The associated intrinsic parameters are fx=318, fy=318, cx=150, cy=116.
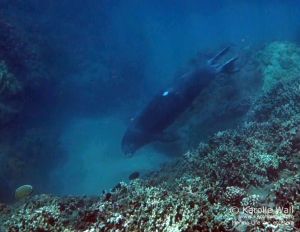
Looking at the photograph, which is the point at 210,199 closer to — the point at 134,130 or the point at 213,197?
the point at 213,197

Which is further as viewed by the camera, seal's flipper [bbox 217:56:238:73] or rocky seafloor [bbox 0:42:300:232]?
seal's flipper [bbox 217:56:238:73]

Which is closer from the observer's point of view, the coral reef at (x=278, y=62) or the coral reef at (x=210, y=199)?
the coral reef at (x=210, y=199)

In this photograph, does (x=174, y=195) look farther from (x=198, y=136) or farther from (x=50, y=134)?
(x=50, y=134)

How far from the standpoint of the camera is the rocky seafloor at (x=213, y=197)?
403 centimetres

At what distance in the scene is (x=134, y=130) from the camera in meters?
11.7

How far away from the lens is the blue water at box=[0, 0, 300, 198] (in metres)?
14.6

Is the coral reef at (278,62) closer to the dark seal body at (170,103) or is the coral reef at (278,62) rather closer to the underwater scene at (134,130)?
the underwater scene at (134,130)

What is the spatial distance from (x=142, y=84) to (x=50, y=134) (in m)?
7.95

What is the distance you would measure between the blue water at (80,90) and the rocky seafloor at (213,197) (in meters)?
5.20

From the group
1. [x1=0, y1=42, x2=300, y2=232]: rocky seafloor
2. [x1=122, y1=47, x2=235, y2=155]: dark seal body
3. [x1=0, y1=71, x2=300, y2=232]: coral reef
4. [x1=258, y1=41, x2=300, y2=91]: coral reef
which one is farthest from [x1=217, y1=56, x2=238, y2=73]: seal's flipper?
[x1=0, y1=71, x2=300, y2=232]: coral reef

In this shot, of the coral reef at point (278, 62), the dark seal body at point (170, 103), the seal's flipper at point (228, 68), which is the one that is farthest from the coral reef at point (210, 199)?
the coral reef at point (278, 62)

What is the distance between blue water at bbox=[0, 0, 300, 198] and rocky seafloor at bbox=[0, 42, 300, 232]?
17.0 feet

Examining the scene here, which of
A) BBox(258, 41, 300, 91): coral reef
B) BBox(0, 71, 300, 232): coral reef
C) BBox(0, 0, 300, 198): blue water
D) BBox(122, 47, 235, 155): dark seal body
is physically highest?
BBox(0, 0, 300, 198): blue water

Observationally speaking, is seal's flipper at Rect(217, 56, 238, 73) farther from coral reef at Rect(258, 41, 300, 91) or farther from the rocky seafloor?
the rocky seafloor
